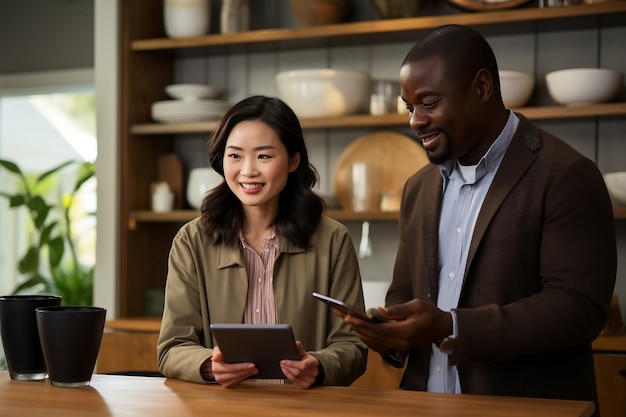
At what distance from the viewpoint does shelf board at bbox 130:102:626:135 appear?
10.9ft

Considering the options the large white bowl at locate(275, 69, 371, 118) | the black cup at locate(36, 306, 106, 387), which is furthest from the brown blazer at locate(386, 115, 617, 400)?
the large white bowl at locate(275, 69, 371, 118)

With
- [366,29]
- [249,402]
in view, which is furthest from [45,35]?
[249,402]

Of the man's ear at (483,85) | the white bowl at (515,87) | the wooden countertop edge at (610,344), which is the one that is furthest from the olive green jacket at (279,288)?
the white bowl at (515,87)

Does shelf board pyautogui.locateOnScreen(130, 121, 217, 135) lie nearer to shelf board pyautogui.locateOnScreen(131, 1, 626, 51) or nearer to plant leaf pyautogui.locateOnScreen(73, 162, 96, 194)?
shelf board pyautogui.locateOnScreen(131, 1, 626, 51)

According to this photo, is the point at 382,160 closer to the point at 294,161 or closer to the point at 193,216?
the point at 193,216

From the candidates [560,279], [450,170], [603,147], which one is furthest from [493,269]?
[603,147]

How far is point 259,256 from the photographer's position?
7.14 feet

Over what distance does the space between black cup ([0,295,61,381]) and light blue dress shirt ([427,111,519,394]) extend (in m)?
0.80

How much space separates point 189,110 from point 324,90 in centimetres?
64

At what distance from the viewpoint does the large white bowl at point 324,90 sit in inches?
146

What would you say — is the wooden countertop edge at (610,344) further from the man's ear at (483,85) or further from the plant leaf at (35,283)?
the plant leaf at (35,283)

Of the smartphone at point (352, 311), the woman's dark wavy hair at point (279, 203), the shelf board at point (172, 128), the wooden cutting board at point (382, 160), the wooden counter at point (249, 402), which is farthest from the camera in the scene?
the shelf board at point (172, 128)

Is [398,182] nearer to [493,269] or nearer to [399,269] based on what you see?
[399,269]

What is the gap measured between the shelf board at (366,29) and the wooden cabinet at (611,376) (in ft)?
3.84
